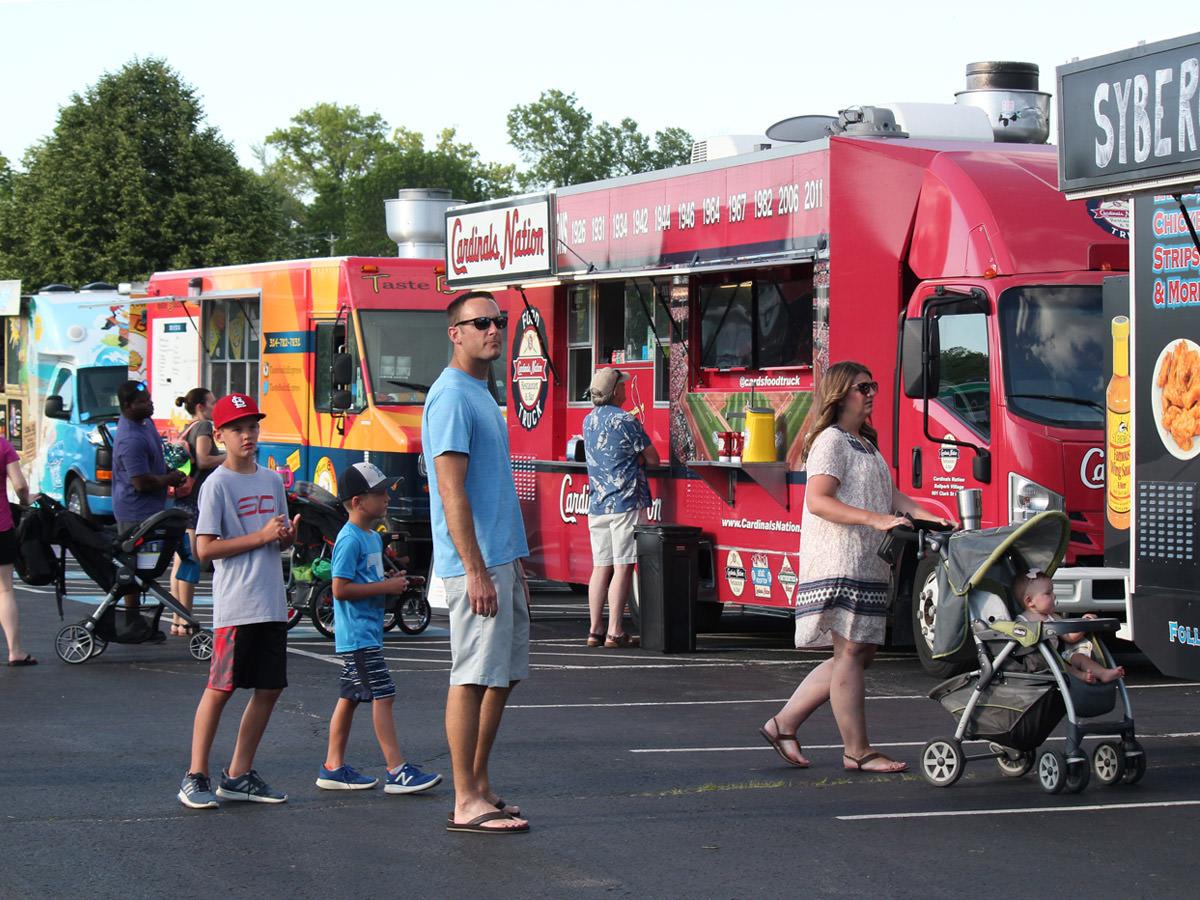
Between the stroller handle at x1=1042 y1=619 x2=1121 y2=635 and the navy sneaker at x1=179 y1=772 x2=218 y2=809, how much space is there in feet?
11.7

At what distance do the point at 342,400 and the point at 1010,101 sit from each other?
7140 millimetres

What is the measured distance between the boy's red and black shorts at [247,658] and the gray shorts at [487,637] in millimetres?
1056

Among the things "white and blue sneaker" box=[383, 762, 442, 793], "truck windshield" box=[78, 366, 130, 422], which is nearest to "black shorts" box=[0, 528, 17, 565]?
"white and blue sneaker" box=[383, 762, 442, 793]

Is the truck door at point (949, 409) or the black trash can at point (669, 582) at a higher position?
the truck door at point (949, 409)

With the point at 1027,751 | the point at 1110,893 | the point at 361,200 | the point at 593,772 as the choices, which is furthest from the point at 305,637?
the point at 361,200

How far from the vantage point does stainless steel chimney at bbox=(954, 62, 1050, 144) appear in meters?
14.0

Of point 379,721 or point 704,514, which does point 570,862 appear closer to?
point 379,721

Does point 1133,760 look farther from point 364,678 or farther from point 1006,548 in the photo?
point 364,678

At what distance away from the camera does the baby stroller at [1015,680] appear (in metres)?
7.78

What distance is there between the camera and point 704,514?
44.7 feet

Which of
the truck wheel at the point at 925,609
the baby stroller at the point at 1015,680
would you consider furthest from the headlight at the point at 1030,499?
the baby stroller at the point at 1015,680

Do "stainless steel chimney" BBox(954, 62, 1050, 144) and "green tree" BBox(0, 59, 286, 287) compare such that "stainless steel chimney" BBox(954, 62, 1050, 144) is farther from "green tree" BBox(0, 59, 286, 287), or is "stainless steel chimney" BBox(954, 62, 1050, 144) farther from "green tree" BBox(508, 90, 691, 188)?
"green tree" BBox(508, 90, 691, 188)

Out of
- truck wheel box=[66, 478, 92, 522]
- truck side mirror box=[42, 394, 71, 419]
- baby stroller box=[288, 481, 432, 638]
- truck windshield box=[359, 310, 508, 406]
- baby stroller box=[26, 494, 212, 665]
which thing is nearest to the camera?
baby stroller box=[26, 494, 212, 665]

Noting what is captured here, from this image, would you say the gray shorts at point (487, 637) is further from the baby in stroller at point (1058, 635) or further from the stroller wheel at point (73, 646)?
the stroller wheel at point (73, 646)
